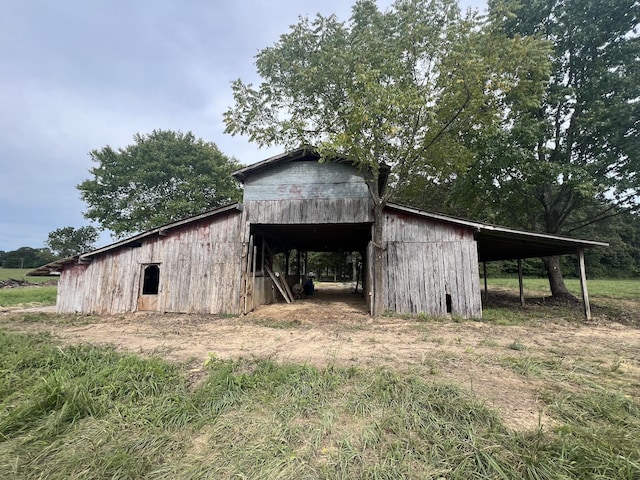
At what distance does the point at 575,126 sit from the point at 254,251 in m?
15.9

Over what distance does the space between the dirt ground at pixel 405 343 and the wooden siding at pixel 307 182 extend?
4.56 meters

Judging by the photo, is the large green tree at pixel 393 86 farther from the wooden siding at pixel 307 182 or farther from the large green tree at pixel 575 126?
the large green tree at pixel 575 126

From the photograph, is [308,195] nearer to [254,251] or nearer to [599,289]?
[254,251]

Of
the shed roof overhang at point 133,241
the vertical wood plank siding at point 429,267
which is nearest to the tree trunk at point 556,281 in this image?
the vertical wood plank siding at point 429,267

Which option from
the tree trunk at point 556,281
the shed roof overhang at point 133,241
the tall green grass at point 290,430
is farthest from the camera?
the tree trunk at point 556,281

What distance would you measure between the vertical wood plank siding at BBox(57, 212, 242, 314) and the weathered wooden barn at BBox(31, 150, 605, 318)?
0.04 meters

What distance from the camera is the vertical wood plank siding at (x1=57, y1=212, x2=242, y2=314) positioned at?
11.2 m

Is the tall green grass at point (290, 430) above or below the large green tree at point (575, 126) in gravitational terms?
below

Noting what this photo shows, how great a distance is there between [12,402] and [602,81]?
66.5 ft

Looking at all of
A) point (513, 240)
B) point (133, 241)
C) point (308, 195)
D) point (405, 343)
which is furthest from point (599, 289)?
point (133, 241)

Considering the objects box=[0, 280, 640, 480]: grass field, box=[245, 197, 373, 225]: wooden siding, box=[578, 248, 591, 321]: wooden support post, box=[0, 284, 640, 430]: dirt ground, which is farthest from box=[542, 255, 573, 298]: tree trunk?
box=[0, 280, 640, 480]: grass field

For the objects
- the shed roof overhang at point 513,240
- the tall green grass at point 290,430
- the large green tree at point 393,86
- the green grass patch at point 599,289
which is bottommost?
the tall green grass at point 290,430

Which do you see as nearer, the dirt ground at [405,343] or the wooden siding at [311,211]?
the dirt ground at [405,343]

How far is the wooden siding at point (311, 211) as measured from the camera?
421 inches
